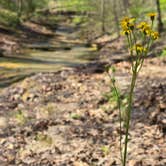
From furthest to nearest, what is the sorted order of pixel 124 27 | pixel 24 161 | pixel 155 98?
pixel 155 98
pixel 24 161
pixel 124 27

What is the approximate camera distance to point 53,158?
6977 millimetres

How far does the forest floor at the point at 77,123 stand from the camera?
6.98 meters

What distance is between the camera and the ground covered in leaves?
698cm

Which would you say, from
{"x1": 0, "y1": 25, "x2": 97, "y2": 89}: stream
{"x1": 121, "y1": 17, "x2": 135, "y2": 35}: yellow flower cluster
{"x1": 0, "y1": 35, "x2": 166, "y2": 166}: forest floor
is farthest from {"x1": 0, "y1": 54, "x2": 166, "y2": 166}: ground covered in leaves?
{"x1": 0, "y1": 25, "x2": 97, "y2": 89}: stream

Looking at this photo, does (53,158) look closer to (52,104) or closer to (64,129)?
(64,129)

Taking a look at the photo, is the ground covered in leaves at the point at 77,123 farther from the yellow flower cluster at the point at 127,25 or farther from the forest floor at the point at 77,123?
the yellow flower cluster at the point at 127,25

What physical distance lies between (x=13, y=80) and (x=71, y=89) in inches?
159

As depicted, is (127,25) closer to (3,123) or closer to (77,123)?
(77,123)

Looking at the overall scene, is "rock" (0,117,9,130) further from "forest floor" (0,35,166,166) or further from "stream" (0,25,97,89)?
"stream" (0,25,97,89)

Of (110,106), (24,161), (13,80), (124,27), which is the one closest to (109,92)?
(110,106)

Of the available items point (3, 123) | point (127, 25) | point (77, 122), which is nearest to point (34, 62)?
point (3, 123)

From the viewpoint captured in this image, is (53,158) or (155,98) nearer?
(53,158)

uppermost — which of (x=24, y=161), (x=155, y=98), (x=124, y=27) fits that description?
(x=124, y=27)

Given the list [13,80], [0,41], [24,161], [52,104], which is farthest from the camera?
[0,41]
